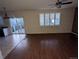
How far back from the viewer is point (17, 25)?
33.4 ft

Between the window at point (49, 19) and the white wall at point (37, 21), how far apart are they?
375 millimetres

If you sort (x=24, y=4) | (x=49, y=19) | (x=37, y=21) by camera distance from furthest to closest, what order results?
(x=49, y=19), (x=37, y=21), (x=24, y=4)

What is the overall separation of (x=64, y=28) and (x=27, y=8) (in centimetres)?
387

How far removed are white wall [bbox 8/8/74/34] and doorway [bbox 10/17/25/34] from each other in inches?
23.4

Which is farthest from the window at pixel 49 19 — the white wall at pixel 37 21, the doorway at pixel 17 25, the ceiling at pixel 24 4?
the doorway at pixel 17 25

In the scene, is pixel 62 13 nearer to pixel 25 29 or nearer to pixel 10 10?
pixel 25 29

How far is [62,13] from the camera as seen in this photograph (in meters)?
9.02

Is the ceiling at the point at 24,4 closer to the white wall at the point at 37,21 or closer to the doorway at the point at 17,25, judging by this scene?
the white wall at the point at 37,21

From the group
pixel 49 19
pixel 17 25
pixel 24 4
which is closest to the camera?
pixel 24 4

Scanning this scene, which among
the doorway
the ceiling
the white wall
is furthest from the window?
the doorway

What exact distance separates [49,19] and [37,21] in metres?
1.16

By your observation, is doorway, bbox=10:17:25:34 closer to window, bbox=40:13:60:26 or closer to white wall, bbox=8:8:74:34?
white wall, bbox=8:8:74:34

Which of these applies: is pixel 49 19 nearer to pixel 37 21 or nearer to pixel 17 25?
pixel 37 21

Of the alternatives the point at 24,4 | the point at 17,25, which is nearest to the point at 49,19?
the point at 24,4
